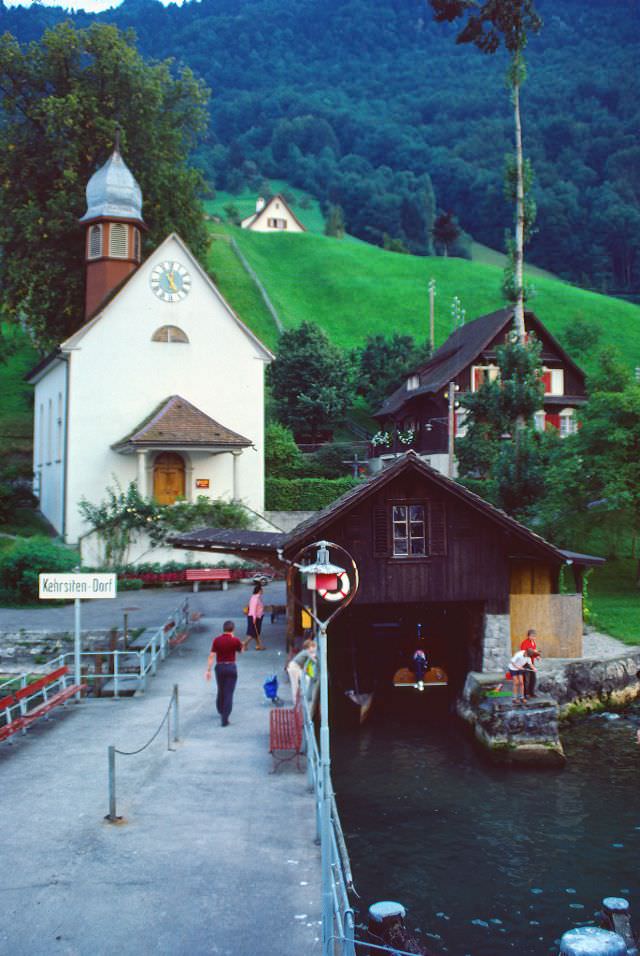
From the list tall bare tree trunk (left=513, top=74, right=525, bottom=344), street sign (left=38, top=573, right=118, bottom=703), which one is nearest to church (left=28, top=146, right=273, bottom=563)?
tall bare tree trunk (left=513, top=74, right=525, bottom=344)

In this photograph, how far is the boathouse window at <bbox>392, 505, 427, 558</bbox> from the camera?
835 inches

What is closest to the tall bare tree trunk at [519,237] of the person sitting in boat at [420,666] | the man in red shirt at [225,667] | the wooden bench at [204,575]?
the wooden bench at [204,575]

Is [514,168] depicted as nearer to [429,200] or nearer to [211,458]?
A: [211,458]

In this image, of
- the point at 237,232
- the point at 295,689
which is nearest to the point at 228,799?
the point at 295,689

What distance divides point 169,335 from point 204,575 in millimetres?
11059

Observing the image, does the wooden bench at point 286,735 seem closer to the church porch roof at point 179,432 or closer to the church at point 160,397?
the church porch roof at point 179,432

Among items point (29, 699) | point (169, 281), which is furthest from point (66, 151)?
point (29, 699)

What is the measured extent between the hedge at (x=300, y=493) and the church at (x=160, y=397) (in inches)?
82.1

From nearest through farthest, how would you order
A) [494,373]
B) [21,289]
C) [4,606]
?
[4,606], [21,289], [494,373]

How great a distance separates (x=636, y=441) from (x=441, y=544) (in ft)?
37.1

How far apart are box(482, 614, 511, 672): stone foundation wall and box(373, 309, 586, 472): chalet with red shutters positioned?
89.0 ft

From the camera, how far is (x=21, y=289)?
4472cm

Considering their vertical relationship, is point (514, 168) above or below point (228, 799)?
above

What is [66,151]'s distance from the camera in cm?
4247
